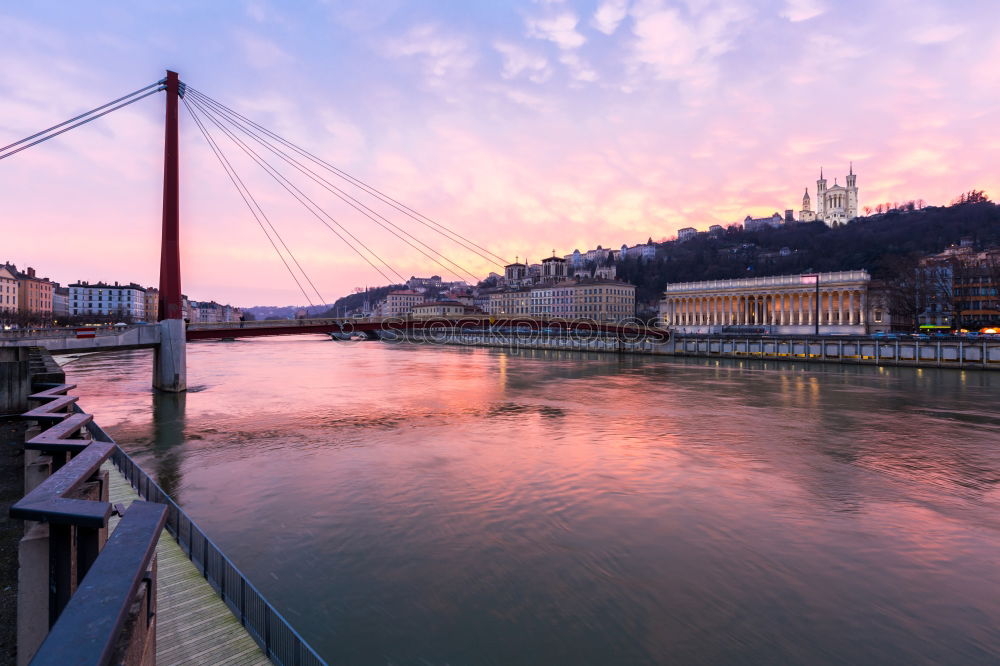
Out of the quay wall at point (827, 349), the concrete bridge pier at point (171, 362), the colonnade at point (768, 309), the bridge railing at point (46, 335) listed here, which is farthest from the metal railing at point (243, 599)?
the colonnade at point (768, 309)

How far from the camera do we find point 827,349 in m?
53.6

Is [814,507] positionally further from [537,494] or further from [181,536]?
[181,536]

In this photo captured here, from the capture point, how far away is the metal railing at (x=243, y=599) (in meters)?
5.75

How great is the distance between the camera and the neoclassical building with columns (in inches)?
3477

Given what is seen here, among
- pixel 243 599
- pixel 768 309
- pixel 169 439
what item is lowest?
pixel 169 439

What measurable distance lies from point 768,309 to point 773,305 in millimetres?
1411

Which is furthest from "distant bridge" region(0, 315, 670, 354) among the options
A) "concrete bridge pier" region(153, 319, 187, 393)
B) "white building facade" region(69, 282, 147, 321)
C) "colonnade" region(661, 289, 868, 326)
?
"white building facade" region(69, 282, 147, 321)

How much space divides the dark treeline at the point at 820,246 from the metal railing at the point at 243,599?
10959cm

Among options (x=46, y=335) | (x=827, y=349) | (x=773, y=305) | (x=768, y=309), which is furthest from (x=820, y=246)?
(x=46, y=335)

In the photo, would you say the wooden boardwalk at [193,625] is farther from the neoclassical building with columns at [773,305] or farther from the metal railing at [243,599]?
the neoclassical building with columns at [773,305]

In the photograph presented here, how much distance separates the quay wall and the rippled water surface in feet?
83.8

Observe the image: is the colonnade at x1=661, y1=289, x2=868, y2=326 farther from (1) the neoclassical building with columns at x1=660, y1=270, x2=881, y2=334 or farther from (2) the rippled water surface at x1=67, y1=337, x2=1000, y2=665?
(2) the rippled water surface at x1=67, y1=337, x2=1000, y2=665

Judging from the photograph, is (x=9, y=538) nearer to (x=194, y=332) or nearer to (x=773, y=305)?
(x=194, y=332)

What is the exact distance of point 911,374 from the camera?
138ft
